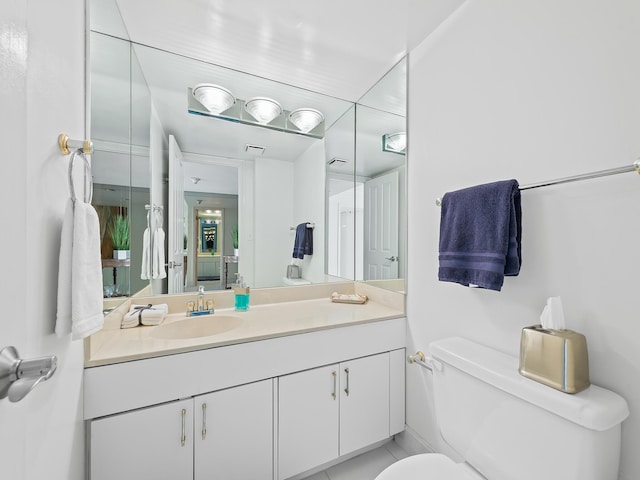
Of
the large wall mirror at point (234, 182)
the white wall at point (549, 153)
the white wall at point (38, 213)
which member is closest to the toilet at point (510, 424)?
the white wall at point (549, 153)

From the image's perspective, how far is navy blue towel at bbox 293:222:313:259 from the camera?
6.56 feet

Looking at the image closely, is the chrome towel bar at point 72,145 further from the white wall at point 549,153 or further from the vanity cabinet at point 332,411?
the white wall at point 549,153

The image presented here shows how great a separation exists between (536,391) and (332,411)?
2.97 feet

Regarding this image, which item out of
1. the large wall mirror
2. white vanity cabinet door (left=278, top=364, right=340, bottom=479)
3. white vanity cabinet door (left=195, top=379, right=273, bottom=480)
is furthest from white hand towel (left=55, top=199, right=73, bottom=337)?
white vanity cabinet door (left=278, top=364, right=340, bottom=479)

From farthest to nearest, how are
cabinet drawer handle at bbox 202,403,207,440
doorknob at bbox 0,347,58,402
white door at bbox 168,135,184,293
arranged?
1. white door at bbox 168,135,184,293
2. cabinet drawer handle at bbox 202,403,207,440
3. doorknob at bbox 0,347,58,402

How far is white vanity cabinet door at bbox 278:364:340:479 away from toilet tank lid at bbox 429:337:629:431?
57 cm

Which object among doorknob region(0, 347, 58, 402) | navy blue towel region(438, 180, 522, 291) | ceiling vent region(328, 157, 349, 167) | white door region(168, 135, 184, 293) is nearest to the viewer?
doorknob region(0, 347, 58, 402)

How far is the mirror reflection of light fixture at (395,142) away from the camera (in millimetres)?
1631

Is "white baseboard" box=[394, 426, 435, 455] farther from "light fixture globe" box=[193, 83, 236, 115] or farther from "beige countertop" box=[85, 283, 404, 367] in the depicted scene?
"light fixture globe" box=[193, 83, 236, 115]

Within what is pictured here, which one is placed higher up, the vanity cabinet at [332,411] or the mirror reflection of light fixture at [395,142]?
the mirror reflection of light fixture at [395,142]

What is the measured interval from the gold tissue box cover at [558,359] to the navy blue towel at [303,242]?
141 cm

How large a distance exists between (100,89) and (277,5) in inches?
32.7

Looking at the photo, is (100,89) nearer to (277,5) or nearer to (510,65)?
(277,5)

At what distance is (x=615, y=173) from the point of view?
2.43ft
